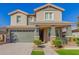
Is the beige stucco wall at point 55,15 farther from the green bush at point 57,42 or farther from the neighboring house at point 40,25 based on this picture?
the green bush at point 57,42

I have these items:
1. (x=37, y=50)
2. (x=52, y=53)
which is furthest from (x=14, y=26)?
(x=52, y=53)

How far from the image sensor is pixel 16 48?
1975 centimetres

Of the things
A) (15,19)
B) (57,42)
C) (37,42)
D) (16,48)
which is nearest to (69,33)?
(57,42)

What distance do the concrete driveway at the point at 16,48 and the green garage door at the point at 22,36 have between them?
428mm

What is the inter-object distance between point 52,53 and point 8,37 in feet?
14.8

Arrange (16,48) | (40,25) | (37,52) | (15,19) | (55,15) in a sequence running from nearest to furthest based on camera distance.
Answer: (37,52) → (16,48) → (40,25) → (15,19) → (55,15)

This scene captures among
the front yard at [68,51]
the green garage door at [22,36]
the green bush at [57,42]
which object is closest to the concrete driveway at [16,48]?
the green garage door at [22,36]

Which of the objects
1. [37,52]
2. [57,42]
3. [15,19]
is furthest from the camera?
[15,19]

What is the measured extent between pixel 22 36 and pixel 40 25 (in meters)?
1.67

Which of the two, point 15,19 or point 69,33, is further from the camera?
point 15,19

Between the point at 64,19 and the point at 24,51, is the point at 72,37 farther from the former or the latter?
the point at 24,51

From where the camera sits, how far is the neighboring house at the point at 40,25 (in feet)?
66.9

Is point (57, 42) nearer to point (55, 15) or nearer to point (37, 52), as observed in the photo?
point (37, 52)

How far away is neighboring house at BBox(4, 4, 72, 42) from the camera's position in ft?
66.9
